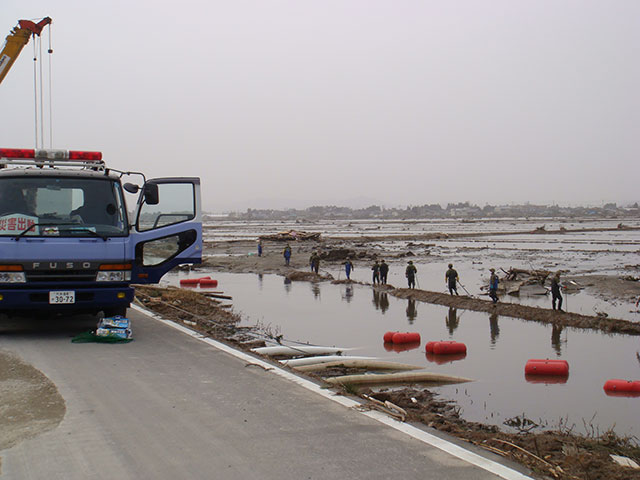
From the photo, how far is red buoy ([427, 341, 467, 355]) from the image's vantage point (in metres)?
13.5

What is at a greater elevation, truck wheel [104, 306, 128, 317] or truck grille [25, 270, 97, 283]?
truck grille [25, 270, 97, 283]

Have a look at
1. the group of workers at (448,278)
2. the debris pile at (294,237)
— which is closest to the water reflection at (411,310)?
the group of workers at (448,278)

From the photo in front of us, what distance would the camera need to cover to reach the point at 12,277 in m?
8.91

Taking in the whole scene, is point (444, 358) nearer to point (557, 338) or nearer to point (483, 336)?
point (483, 336)

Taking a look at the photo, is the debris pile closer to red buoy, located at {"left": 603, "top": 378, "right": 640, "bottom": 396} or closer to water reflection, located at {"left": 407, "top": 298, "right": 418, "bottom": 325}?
water reflection, located at {"left": 407, "top": 298, "right": 418, "bottom": 325}

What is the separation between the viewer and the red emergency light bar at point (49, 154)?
33.1 ft

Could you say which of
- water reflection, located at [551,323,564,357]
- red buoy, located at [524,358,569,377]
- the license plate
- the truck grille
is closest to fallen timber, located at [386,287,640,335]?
water reflection, located at [551,323,564,357]

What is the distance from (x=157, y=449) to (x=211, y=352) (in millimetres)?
4124

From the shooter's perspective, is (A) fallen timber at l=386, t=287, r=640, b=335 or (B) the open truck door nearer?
(B) the open truck door

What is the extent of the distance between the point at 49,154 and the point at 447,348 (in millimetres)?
9078

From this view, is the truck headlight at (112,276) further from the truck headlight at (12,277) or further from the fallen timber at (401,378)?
the fallen timber at (401,378)

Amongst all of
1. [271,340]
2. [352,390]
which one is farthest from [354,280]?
[352,390]

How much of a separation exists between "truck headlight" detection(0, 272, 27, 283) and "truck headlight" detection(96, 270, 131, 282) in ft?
3.48

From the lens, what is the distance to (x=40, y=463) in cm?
472
